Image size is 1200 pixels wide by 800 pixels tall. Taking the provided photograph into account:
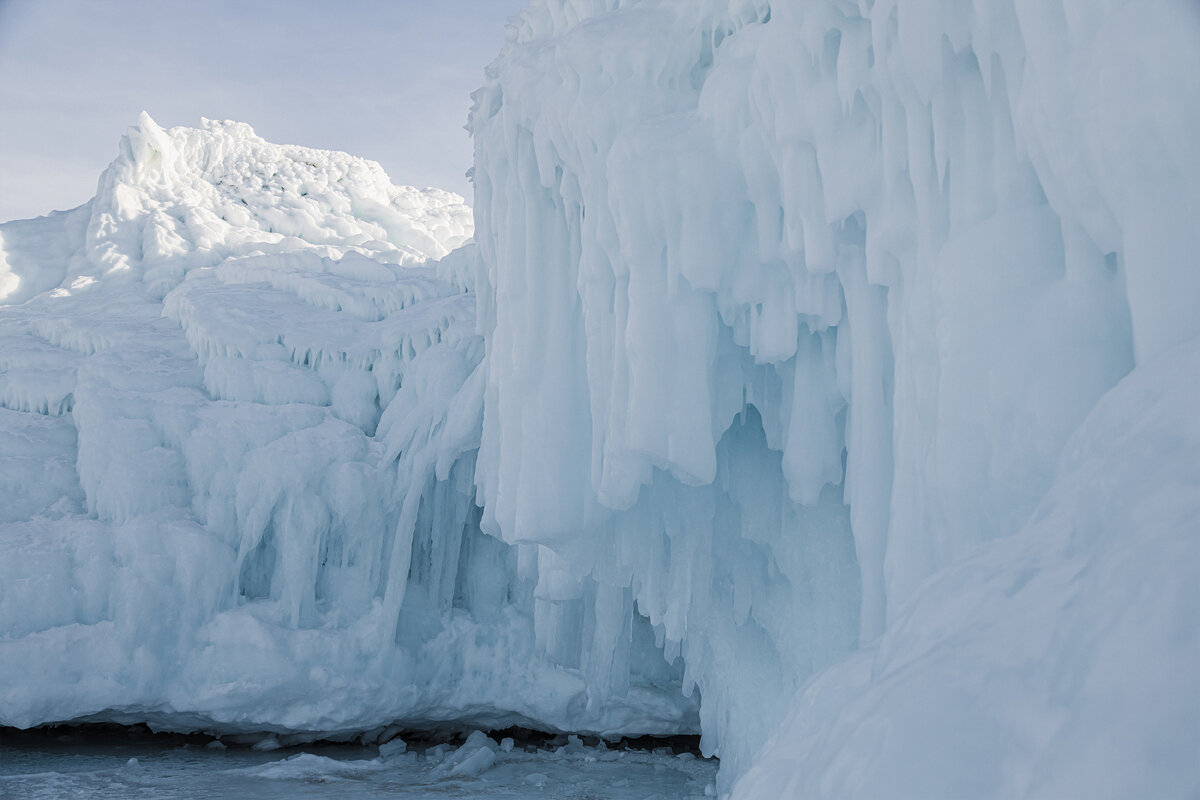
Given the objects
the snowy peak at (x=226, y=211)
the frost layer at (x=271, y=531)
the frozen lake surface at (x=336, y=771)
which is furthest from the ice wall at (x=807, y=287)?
the snowy peak at (x=226, y=211)

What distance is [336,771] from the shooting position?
1145 cm

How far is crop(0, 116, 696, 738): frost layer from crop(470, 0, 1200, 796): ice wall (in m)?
2.51

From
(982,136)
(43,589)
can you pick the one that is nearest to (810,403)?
(982,136)

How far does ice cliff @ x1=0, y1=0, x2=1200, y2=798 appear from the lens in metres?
2.04

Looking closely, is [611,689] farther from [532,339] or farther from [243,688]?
[532,339]

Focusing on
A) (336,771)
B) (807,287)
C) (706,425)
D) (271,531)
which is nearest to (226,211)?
(271,531)

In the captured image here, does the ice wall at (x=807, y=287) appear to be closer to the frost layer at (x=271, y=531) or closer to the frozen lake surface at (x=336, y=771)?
the frozen lake surface at (x=336, y=771)

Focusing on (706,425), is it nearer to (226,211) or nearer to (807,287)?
(807,287)

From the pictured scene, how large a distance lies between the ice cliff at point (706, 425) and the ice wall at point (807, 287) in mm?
27

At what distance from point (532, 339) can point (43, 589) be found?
783 centimetres

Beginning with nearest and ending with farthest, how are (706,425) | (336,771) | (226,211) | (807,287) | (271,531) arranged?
(807,287), (706,425), (336,771), (271,531), (226,211)

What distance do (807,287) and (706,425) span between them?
4.39 ft

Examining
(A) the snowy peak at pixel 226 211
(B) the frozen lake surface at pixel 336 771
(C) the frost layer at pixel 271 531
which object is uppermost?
(A) the snowy peak at pixel 226 211

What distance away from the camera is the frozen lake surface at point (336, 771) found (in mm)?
10211
